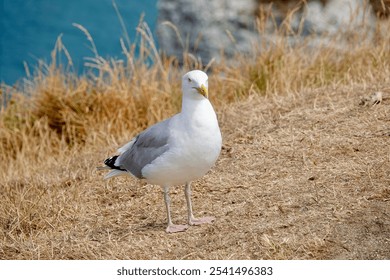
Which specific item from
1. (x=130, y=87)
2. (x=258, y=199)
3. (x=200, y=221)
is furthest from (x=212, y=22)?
(x=200, y=221)

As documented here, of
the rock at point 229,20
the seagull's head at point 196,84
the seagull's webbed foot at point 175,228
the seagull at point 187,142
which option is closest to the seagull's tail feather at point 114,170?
the seagull at point 187,142

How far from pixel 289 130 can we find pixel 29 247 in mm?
1961

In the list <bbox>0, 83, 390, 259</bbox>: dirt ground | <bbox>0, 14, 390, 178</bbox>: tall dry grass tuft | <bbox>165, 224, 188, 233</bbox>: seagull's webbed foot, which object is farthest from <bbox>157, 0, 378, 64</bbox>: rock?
<bbox>165, 224, 188, 233</bbox>: seagull's webbed foot

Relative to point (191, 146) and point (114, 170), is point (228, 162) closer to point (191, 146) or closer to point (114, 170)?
point (114, 170)

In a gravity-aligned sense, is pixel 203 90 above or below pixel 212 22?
above

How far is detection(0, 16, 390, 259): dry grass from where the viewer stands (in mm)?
4102

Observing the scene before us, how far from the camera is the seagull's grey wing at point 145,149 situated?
4.02 metres

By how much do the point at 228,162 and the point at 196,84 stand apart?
137cm

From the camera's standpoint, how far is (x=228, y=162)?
521 centimetres

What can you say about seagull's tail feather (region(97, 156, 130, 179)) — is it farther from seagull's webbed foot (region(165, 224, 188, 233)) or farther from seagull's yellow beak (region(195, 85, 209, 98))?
seagull's yellow beak (region(195, 85, 209, 98))

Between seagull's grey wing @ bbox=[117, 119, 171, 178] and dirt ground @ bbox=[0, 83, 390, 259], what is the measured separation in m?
0.37

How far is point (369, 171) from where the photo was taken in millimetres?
4574

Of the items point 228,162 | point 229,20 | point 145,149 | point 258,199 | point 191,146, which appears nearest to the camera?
point 191,146

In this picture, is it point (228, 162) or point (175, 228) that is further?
point (228, 162)
